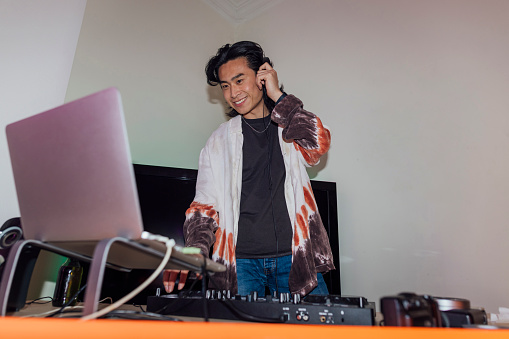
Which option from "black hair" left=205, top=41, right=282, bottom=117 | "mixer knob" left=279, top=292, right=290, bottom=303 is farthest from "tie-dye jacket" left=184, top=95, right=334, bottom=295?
"mixer knob" left=279, top=292, right=290, bottom=303

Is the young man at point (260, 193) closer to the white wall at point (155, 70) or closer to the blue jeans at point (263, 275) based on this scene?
the blue jeans at point (263, 275)

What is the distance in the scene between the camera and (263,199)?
1.55 m

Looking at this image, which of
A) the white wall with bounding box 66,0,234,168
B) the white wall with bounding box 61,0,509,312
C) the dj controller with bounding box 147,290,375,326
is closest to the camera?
the dj controller with bounding box 147,290,375,326

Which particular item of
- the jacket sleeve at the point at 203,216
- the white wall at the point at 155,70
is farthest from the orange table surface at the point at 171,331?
the white wall at the point at 155,70

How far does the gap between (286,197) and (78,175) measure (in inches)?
37.6

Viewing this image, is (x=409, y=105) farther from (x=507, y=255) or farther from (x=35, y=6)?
(x=35, y=6)

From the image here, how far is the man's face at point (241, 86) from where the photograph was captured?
5.56 feet

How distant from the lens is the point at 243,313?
2.66ft

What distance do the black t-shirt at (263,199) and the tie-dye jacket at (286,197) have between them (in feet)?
0.13

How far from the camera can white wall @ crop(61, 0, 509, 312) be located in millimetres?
1781

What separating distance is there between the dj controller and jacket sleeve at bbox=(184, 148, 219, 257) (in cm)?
18

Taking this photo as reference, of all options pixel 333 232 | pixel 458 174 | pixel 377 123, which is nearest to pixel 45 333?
pixel 333 232

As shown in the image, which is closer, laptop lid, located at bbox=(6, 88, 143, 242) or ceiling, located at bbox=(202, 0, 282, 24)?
laptop lid, located at bbox=(6, 88, 143, 242)

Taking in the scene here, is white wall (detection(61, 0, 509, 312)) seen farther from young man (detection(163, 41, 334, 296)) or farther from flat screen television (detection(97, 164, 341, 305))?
young man (detection(163, 41, 334, 296))
